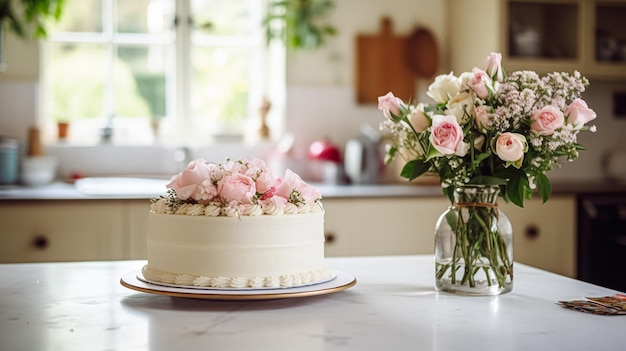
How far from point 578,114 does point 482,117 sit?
177mm

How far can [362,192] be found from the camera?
139 inches

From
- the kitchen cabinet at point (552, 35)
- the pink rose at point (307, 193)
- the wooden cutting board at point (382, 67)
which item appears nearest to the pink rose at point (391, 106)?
the pink rose at point (307, 193)

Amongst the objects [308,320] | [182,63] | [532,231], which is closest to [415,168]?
[308,320]

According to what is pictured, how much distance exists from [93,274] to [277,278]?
0.50 metres

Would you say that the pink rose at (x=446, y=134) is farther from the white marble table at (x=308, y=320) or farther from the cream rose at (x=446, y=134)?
the white marble table at (x=308, y=320)

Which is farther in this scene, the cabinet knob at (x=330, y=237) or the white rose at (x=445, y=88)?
the cabinet knob at (x=330, y=237)

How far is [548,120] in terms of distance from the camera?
57.9 inches

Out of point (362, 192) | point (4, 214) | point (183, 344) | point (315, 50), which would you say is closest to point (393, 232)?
point (362, 192)

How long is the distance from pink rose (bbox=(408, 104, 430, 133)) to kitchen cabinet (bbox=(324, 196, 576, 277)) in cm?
187

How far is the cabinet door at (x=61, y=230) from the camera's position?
323cm

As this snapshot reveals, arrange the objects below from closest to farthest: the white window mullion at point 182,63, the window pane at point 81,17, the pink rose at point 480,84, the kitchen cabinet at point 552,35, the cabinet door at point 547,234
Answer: the pink rose at point 480,84 → the cabinet door at point 547,234 → the kitchen cabinet at point 552,35 → the window pane at point 81,17 → the white window mullion at point 182,63

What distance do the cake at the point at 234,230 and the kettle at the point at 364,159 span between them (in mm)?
2378

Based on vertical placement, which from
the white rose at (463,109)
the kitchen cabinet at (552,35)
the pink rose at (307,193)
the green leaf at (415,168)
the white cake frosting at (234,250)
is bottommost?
the white cake frosting at (234,250)

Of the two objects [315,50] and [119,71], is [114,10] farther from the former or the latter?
[315,50]
